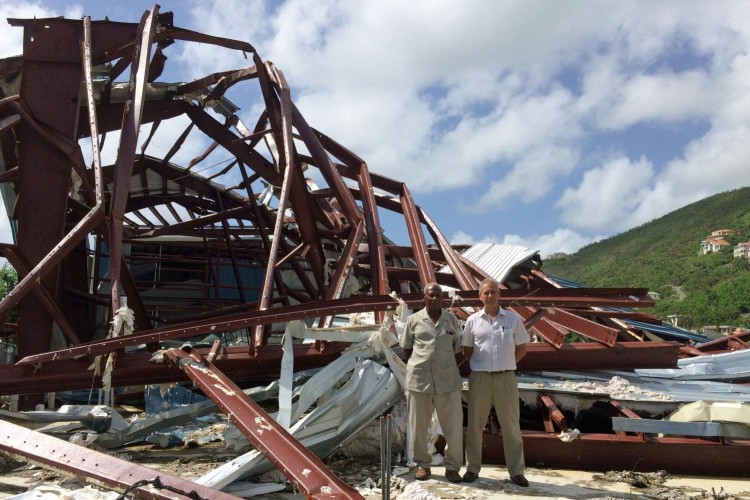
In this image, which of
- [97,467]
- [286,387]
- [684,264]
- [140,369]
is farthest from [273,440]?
[684,264]

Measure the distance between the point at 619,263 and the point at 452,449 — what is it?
80.9 meters

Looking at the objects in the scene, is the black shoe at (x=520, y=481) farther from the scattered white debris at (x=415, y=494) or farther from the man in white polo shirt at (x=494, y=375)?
the scattered white debris at (x=415, y=494)

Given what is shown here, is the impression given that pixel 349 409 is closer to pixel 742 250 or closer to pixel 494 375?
pixel 494 375

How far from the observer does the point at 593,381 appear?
6621mm

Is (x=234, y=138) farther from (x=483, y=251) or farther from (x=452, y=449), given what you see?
(x=483, y=251)

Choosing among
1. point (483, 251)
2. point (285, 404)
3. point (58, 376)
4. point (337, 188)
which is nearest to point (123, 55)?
→ point (337, 188)

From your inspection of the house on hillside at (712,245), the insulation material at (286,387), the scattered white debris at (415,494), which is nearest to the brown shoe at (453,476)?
the scattered white debris at (415,494)

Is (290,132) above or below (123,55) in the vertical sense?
below

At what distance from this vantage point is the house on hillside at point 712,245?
71188mm

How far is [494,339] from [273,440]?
1.84 m

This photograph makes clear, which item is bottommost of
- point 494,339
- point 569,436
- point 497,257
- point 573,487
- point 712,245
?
point 573,487

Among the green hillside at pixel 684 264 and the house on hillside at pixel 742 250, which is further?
the house on hillside at pixel 742 250

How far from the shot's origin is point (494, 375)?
4.68m

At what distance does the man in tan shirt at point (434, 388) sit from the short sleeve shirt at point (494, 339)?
134mm
